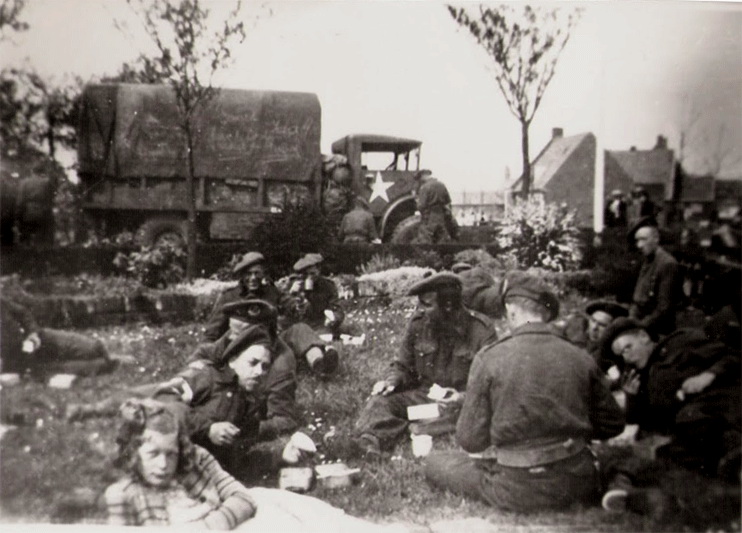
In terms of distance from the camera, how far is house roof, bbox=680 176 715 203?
337 cm

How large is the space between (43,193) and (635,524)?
10.1ft

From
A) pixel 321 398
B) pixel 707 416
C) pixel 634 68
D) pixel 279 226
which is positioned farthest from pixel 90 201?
pixel 707 416

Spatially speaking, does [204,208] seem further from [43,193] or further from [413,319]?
[413,319]

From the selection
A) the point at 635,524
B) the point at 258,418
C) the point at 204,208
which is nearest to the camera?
the point at 635,524

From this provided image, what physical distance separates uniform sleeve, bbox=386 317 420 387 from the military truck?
1.60 ft

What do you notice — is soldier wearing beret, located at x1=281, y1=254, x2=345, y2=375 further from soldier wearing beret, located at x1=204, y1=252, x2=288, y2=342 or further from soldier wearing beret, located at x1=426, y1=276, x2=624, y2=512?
soldier wearing beret, located at x1=426, y1=276, x2=624, y2=512

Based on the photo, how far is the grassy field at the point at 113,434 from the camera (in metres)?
3.15

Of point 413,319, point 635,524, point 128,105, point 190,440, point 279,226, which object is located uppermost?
point 128,105

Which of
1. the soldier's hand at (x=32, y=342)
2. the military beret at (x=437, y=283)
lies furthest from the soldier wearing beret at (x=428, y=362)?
the soldier's hand at (x=32, y=342)

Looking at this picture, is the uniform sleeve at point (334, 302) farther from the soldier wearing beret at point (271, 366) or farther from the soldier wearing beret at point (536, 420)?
the soldier wearing beret at point (536, 420)

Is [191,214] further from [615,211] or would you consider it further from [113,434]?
[615,211]

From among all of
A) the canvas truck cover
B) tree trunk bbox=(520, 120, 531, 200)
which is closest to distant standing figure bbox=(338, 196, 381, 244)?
the canvas truck cover

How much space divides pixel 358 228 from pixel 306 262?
330 mm

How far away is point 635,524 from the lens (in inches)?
117
